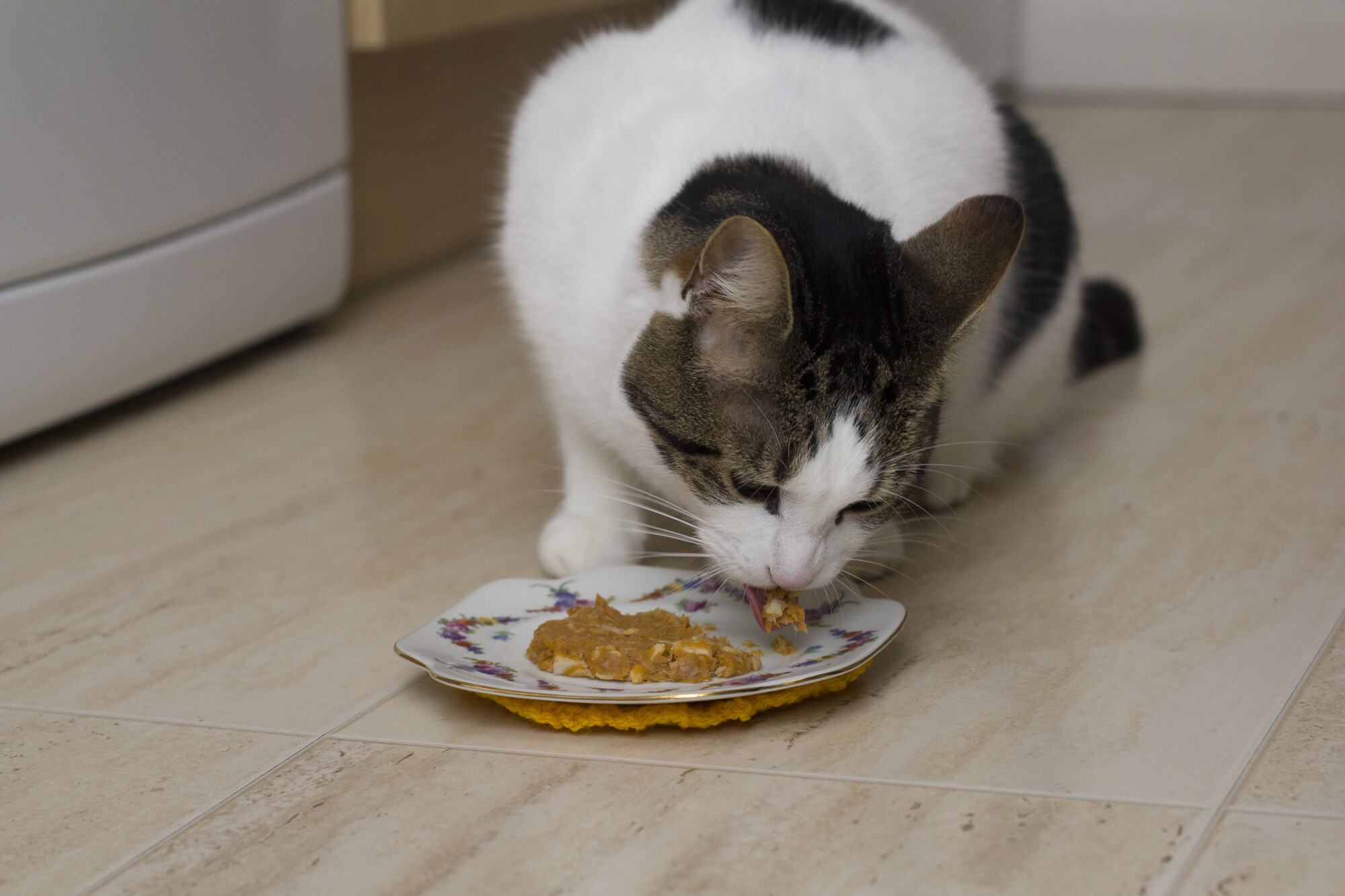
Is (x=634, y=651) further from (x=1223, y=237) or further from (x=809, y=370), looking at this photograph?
(x=1223, y=237)

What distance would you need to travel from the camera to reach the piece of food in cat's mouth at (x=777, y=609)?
1.32 metres

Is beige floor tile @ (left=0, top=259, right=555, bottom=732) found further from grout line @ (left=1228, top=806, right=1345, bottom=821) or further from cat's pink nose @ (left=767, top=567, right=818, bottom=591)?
grout line @ (left=1228, top=806, right=1345, bottom=821)

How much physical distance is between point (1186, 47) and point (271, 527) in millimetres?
4271

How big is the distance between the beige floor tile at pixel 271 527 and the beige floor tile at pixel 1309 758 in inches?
33.3

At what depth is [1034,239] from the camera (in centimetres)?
182

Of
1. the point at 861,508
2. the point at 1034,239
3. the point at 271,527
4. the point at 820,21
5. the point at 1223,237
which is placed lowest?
the point at 271,527

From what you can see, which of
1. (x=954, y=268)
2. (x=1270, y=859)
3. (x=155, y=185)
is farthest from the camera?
(x=155, y=185)

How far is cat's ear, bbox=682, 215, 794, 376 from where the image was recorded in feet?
3.79

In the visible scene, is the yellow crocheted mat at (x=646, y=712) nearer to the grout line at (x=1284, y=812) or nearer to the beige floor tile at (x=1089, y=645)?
the beige floor tile at (x=1089, y=645)

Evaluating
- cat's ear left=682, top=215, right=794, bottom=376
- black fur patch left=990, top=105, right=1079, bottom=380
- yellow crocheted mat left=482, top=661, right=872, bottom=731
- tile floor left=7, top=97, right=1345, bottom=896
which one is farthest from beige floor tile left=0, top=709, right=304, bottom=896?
black fur patch left=990, top=105, right=1079, bottom=380

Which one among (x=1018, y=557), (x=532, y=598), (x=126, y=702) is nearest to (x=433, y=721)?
(x=532, y=598)

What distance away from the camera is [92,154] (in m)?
1.96

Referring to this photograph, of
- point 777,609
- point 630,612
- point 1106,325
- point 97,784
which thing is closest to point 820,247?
point 777,609

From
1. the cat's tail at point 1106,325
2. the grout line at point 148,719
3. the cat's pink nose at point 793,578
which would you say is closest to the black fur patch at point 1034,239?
the cat's tail at point 1106,325
